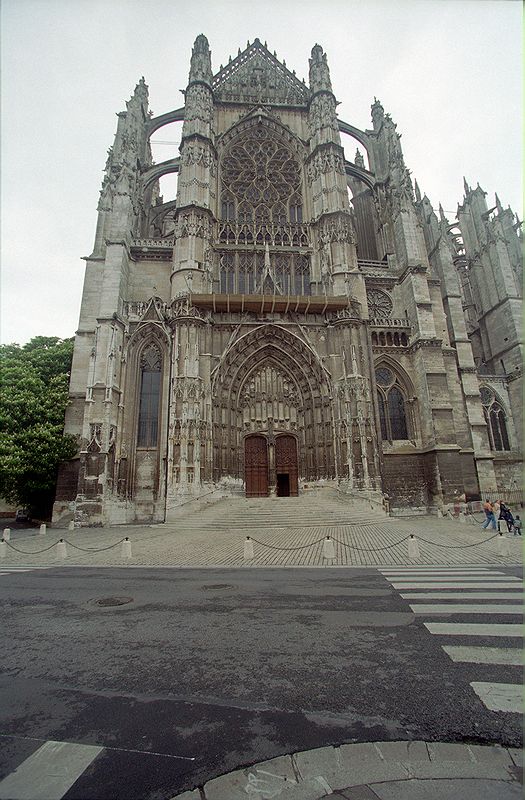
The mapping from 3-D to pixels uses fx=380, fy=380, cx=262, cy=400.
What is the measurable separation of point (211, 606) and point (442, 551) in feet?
24.5


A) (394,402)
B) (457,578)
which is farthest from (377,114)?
(457,578)

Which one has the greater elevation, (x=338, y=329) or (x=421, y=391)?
(x=338, y=329)

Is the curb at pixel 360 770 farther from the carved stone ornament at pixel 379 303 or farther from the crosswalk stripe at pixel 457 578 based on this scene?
the carved stone ornament at pixel 379 303

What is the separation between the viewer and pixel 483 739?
2.45 metres

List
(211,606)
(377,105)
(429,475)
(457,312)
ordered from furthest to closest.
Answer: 1. (377,105)
2. (457,312)
3. (429,475)
4. (211,606)

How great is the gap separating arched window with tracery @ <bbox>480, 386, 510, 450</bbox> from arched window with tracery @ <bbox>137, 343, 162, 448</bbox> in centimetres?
2375

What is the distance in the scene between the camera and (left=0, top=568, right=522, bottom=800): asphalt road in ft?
7.90

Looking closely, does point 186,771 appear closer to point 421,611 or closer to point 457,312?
point 421,611

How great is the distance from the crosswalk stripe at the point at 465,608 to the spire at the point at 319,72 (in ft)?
116

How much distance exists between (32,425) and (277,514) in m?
14.0

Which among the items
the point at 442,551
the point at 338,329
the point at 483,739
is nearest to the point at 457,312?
the point at 338,329

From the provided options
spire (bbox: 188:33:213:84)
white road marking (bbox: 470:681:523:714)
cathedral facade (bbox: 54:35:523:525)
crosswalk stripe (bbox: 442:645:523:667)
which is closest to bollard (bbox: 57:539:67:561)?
cathedral facade (bbox: 54:35:523:525)

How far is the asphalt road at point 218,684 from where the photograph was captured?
94.8 inches

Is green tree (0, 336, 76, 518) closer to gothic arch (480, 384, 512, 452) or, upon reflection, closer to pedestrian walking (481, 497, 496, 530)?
pedestrian walking (481, 497, 496, 530)
